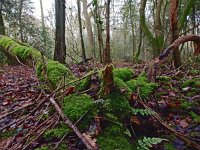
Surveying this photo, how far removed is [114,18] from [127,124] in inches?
914

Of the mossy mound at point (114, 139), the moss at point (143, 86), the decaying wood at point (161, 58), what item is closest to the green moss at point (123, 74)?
the moss at point (143, 86)

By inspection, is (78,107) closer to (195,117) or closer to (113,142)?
(113,142)

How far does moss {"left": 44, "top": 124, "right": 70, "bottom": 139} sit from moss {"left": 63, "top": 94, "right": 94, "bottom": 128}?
0.14m

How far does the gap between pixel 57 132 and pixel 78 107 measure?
37 cm

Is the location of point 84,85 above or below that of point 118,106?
above

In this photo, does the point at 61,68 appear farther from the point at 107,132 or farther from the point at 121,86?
the point at 107,132

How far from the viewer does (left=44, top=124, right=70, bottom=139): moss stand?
216 centimetres

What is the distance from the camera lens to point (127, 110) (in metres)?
2.44

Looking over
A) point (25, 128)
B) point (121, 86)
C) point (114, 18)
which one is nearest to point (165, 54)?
point (121, 86)

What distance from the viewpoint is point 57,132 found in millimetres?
2182

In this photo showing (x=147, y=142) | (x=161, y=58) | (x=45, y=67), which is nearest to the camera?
(x=147, y=142)

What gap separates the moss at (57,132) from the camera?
7.09 ft

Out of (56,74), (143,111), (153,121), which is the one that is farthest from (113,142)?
(56,74)

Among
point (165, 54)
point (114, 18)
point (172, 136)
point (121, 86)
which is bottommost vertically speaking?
point (172, 136)
